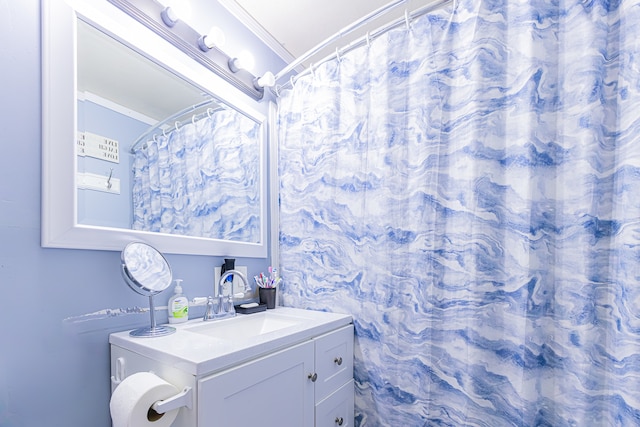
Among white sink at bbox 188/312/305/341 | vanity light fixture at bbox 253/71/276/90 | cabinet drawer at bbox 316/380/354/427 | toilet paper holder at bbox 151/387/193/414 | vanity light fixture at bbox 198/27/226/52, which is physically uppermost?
vanity light fixture at bbox 198/27/226/52

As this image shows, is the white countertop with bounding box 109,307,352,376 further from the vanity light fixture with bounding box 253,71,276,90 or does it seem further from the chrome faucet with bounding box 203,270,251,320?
the vanity light fixture with bounding box 253,71,276,90

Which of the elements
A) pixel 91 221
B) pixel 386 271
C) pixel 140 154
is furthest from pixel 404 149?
pixel 91 221

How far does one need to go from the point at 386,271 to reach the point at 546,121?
81cm

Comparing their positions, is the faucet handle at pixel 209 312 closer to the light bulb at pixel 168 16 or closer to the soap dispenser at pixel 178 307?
the soap dispenser at pixel 178 307

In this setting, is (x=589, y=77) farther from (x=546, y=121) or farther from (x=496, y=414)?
(x=496, y=414)

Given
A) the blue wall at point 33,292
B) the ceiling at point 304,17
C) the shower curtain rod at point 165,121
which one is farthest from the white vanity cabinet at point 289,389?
the ceiling at point 304,17

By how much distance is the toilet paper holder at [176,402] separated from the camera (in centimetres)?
71

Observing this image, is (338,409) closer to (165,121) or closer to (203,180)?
(203,180)

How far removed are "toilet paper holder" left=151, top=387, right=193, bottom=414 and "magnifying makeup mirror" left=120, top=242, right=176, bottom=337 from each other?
0.31 meters

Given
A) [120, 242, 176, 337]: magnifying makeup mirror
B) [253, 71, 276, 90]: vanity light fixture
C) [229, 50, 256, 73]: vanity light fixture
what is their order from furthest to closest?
1. [253, 71, 276, 90]: vanity light fixture
2. [229, 50, 256, 73]: vanity light fixture
3. [120, 242, 176, 337]: magnifying makeup mirror

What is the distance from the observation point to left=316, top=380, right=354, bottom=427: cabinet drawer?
1.18 metres

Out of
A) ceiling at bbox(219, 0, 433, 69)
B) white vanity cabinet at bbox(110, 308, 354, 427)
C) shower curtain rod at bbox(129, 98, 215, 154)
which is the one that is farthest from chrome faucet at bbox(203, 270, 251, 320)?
ceiling at bbox(219, 0, 433, 69)

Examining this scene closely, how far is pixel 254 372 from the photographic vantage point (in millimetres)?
893

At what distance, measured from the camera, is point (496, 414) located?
1087mm
